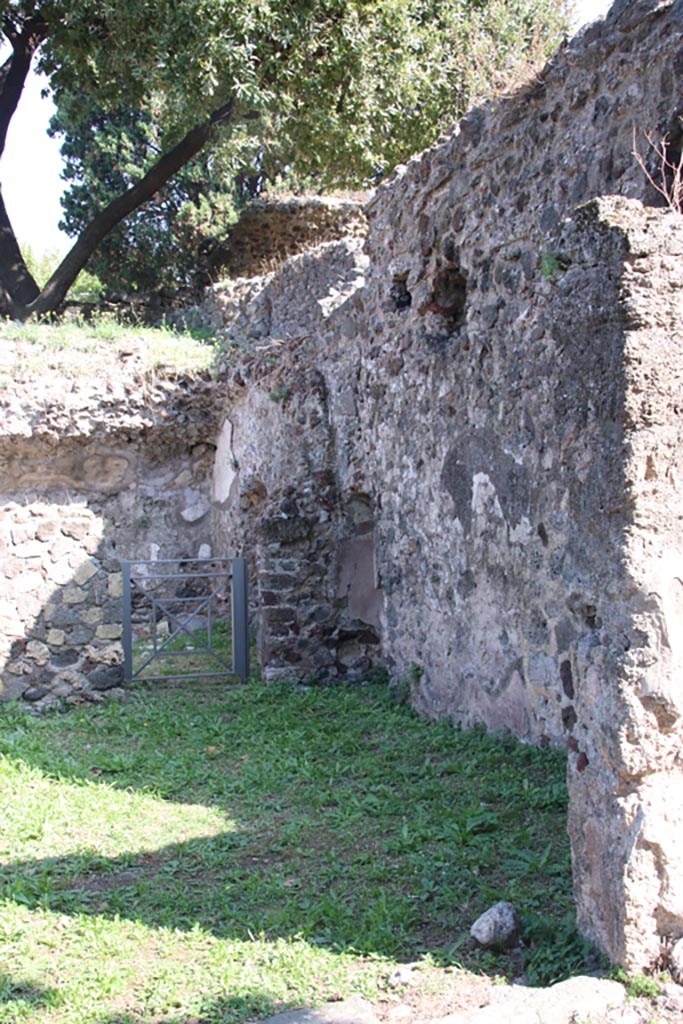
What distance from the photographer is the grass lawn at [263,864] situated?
2.76 metres

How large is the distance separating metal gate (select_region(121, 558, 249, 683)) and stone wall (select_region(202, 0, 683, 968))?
0.48 meters

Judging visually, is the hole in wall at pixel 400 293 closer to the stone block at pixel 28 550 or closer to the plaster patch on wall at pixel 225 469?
the plaster patch on wall at pixel 225 469

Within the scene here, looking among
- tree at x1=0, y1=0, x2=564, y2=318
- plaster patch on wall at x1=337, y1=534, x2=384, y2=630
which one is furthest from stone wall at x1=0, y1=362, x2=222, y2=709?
tree at x1=0, y1=0, x2=564, y2=318

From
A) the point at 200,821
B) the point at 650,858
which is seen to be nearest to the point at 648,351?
the point at 650,858

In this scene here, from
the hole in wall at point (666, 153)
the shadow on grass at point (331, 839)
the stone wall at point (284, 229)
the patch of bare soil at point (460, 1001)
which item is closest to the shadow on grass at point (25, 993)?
the shadow on grass at point (331, 839)

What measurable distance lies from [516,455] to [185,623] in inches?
149

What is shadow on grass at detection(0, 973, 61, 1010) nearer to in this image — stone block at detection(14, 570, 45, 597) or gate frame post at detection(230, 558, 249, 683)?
gate frame post at detection(230, 558, 249, 683)

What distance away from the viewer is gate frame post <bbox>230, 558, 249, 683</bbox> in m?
7.14

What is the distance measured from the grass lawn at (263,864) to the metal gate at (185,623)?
1.32 meters

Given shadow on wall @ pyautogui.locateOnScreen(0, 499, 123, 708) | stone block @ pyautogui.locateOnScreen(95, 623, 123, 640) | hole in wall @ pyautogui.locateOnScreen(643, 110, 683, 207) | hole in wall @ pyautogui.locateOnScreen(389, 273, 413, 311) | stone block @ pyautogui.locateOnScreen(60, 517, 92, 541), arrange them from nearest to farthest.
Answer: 1. hole in wall @ pyautogui.locateOnScreen(643, 110, 683, 207)
2. hole in wall @ pyautogui.locateOnScreen(389, 273, 413, 311)
3. shadow on wall @ pyautogui.locateOnScreen(0, 499, 123, 708)
4. stone block @ pyautogui.locateOnScreen(95, 623, 123, 640)
5. stone block @ pyautogui.locateOnScreen(60, 517, 92, 541)

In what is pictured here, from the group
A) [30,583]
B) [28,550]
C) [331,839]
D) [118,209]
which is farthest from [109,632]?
[118,209]

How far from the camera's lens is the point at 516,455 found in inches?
177

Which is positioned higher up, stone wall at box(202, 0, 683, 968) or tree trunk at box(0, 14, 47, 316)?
tree trunk at box(0, 14, 47, 316)

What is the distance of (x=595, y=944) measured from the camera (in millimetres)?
2566
